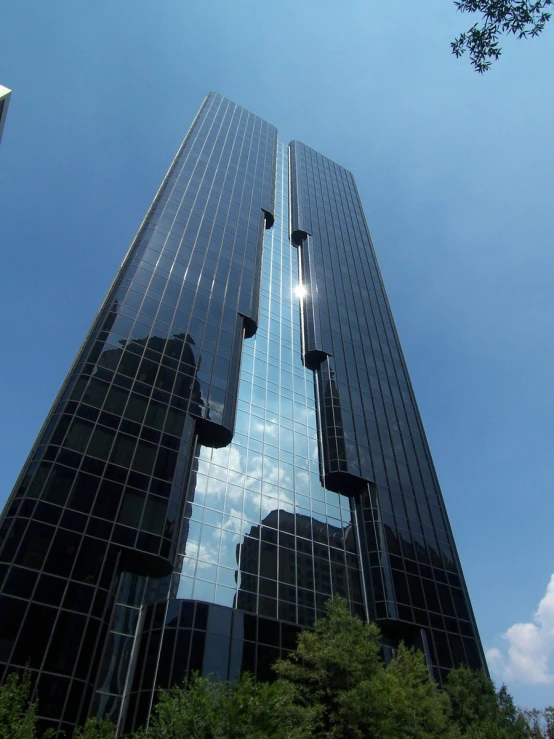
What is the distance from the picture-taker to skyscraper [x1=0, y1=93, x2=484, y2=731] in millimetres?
29531

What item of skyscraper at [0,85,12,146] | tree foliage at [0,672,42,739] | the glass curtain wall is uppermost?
skyscraper at [0,85,12,146]

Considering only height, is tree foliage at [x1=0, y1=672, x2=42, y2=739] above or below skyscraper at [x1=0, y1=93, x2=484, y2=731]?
below

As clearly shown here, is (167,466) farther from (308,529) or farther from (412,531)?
(412,531)

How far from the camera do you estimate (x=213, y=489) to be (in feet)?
132

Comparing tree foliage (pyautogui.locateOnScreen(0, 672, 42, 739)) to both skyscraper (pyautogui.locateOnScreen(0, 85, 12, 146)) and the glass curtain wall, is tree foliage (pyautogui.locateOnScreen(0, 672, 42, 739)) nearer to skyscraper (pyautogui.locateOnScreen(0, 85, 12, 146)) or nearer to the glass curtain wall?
the glass curtain wall

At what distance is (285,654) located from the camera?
33.8 metres

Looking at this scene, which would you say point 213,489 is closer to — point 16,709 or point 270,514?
point 270,514

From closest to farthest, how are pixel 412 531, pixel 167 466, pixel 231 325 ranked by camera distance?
pixel 167 466 < pixel 412 531 < pixel 231 325

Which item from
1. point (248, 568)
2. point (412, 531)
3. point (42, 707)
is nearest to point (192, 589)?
point (248, 568)

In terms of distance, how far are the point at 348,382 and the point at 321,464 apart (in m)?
10.9

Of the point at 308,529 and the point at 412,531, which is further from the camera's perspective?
the point at 412,531

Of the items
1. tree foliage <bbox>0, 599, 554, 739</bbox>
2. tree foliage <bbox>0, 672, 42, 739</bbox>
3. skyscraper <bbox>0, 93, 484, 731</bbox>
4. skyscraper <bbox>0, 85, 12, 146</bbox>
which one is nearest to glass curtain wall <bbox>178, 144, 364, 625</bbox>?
skyscraper <bbox>0, 93, 484, 731</bbox>

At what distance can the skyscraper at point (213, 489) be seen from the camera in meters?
29.5

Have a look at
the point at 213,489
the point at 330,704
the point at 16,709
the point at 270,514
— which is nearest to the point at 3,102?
the point at 213,489
